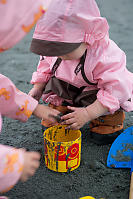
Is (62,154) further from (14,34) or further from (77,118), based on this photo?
(14,34)

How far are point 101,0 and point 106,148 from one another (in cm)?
339

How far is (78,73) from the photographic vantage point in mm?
1253

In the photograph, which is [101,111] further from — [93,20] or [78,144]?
[93,20]

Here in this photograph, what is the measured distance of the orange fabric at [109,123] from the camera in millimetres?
1374

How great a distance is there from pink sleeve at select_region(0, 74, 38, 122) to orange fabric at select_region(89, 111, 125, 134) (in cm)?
38

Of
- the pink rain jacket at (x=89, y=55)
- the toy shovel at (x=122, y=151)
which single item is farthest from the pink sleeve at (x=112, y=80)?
the toy shovel at (x=122, y=151)

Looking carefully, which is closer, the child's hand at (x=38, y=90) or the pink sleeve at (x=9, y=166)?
the pink sleeve at (x=9, y=166)

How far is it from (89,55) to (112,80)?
139 mm

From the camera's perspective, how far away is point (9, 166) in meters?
0.82

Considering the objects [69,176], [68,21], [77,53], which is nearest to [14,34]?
[68,21]

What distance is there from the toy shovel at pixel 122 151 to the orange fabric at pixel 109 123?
0.39ft

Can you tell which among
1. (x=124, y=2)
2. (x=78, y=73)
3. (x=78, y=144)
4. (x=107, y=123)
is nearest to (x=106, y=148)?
(x=107, y=123)

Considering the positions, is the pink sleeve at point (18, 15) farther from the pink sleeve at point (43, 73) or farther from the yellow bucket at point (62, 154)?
the pink sleeve at point (43, 73)

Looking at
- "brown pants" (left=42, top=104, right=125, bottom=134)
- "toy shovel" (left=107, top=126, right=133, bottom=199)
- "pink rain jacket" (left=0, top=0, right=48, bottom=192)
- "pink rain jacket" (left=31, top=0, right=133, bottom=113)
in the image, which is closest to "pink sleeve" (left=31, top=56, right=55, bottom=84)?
"pink rain jacket" (left=31, top=0, right=133, bottom=113)
